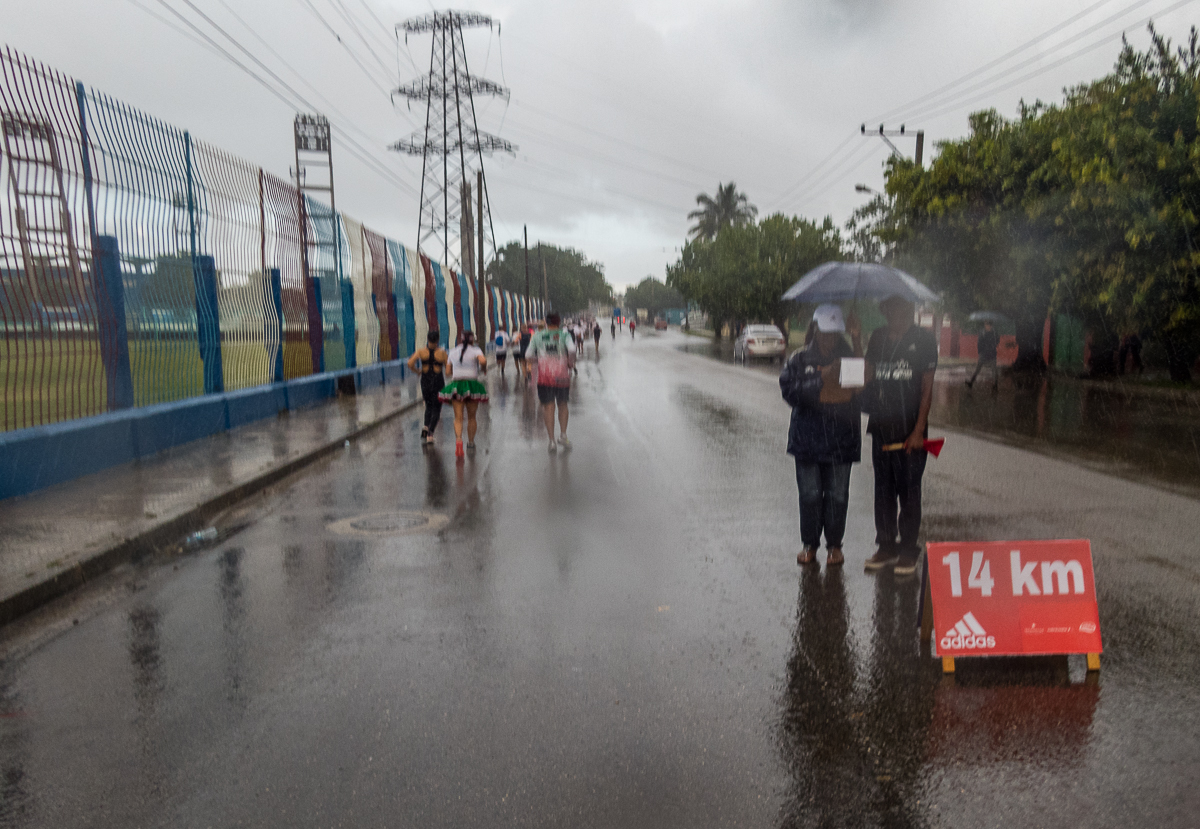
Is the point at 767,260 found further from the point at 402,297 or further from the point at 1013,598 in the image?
the point at 1013,598

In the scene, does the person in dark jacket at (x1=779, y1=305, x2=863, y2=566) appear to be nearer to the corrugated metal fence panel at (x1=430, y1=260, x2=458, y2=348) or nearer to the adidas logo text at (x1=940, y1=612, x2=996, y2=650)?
the adidas logo text at (x1=940, y1=612, x2=996, y2=650)

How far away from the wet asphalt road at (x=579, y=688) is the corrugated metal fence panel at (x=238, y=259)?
643 cm

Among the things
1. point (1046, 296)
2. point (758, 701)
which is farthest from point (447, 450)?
point (1046, 296)

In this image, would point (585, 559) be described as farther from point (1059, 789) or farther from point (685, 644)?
point (1059, 789)

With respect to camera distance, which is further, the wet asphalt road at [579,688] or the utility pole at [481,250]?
the utility pole at [481,250]

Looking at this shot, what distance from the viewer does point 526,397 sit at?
68.9ft

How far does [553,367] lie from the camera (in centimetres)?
1230

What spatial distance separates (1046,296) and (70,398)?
2331cm

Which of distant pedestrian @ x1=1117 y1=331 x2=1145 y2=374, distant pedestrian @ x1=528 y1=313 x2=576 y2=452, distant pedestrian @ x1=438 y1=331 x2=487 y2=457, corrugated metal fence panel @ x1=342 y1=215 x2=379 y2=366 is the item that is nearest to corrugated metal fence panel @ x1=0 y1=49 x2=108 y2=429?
distant pedestrian @ x1=438 y1=331 x2=487 y2=457

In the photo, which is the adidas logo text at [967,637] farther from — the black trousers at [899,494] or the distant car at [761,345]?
the distant car at [761,345]

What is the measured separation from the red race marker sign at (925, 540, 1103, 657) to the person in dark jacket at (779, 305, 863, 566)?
1.48 m

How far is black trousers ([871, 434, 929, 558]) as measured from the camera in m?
6.02

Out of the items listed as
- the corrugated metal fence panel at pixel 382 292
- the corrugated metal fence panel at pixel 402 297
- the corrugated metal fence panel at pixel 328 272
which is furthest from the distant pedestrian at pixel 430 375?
the corrugated metal fence panel at pixel 402 297

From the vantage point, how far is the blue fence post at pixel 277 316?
1602cm
